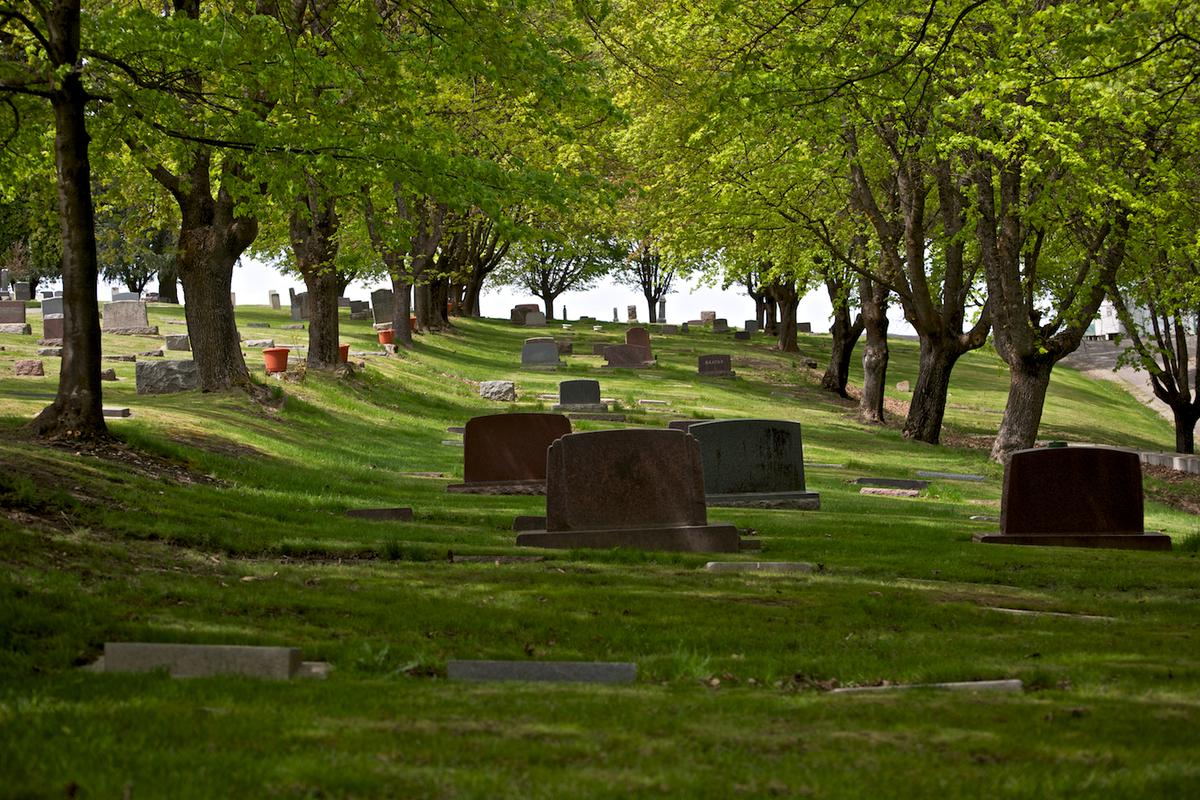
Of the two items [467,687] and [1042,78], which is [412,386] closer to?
[1042,78]

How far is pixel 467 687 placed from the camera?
662 centimetres

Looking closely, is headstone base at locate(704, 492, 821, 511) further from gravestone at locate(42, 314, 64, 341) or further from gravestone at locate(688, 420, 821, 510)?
gravestone at locate(42, 314, 64, 341)

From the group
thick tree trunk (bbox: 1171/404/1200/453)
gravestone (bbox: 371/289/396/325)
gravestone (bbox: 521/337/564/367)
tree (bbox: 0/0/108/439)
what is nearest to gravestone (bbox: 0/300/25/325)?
gravestone (bbox: 521/337/564/367)

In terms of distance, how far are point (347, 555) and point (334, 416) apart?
50.1 feet

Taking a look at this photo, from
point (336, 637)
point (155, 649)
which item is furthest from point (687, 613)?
point (155, 649)

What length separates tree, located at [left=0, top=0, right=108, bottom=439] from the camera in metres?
15.9

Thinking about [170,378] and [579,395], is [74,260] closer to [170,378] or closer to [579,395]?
[170,378]

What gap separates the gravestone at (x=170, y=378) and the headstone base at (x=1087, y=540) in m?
15.7

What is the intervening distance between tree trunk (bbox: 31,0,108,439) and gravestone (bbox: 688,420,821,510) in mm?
7574

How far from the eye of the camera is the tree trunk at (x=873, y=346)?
125 ft

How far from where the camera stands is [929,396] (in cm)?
3388

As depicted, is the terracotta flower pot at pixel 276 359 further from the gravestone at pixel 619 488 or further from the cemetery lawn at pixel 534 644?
the gravestone at pixel 619 488

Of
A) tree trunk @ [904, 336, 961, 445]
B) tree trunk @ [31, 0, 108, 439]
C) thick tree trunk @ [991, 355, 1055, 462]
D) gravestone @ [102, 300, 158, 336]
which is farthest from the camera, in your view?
gravestone @ [102, 300, 158, 336]

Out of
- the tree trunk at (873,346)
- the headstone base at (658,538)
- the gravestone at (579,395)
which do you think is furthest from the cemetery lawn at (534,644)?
the tree trunk at (873,346)
